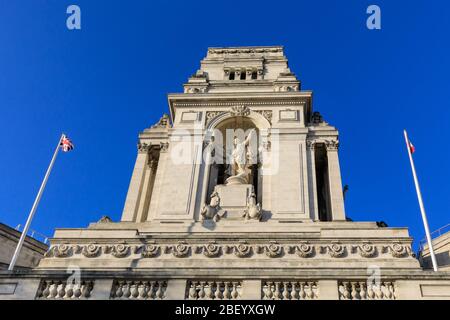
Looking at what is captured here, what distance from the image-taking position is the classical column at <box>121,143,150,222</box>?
25047 millimetres

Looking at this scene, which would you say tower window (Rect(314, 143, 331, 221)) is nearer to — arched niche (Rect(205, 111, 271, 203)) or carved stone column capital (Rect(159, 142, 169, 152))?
arched niche (Rect(205, 111, 271, 203))

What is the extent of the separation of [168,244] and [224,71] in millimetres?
19377

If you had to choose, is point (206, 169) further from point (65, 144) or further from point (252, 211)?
point (65, 144)

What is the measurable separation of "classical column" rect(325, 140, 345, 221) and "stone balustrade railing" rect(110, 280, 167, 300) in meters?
12.5

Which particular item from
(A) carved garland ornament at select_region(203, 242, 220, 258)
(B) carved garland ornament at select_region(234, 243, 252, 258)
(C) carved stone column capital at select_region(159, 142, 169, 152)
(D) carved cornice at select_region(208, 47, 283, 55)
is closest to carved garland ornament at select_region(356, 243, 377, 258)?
(B) carved garland ornament at select_region(234, 243, 252, 258)

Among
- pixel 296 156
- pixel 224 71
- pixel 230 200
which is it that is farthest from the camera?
pixel 224 71

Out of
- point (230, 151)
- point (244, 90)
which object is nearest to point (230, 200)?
point (230, 151)

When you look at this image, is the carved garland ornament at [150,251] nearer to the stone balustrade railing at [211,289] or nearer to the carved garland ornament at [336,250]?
the stone balustrade railing at [211,289]

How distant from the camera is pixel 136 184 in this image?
86.8 ft

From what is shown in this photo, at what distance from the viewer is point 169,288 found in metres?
14.0

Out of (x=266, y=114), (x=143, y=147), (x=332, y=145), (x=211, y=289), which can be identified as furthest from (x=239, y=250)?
(x=143, y=147)

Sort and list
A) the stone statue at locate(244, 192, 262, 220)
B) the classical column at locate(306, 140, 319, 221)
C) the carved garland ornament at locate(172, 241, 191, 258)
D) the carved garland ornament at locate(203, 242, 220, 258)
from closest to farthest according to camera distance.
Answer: the carved garland ornament at locate(203, 242, 220, 258)
the carved garland ornament at locate(172, 241, 191, 258)
the stone statue at locate(244, 192, 262, 220)
the classical column at locate(306, 140, 319, 221)

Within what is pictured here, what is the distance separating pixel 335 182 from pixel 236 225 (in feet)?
27.0
